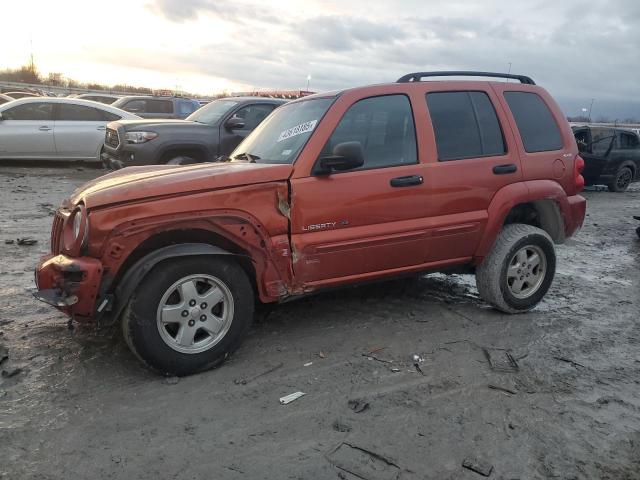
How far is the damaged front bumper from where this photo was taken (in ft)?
10.4

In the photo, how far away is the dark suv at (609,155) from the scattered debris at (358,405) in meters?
12.4

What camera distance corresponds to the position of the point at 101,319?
3.35 metres

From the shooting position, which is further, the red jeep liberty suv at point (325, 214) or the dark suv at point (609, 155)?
the dark suv at point (609, 155)

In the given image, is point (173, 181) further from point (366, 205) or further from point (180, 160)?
point (180, 160)

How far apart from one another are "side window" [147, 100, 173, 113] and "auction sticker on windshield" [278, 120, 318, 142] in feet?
41.9

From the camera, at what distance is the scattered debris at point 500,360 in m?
3.71

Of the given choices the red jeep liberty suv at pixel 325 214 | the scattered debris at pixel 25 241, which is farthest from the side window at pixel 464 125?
the scattered debris at pixel 25 241

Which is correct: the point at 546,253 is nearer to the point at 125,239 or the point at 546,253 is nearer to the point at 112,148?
the point at 125,239

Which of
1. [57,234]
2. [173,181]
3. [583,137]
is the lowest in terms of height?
[57,234]

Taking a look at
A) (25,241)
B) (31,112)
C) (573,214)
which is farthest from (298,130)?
(31,112)

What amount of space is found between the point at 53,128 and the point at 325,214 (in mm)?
10430

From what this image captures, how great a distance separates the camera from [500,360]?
3840 millimetres

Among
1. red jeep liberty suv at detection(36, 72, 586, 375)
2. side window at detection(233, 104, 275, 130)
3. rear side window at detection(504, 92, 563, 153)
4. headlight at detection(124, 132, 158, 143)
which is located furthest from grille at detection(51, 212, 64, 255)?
side window at detection(233, 104, 275, 130)

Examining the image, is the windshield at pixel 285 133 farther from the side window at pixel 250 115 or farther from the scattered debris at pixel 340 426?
the side window at pixel 250 115
